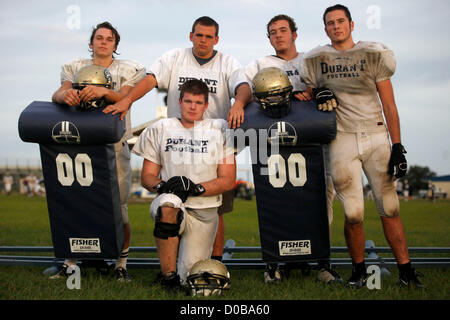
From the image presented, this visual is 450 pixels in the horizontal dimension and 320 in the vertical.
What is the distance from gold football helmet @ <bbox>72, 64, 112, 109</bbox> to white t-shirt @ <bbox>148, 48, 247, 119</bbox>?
0.54 metres

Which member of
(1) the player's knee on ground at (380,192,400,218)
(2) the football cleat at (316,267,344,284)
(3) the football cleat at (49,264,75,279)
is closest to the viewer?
(1) the player's knee on ground at (380,192,400,218)

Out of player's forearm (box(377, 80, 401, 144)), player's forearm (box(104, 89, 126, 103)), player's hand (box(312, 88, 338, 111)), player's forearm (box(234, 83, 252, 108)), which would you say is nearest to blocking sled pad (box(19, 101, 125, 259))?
player's forearm (box(104, 89, 126, 103))

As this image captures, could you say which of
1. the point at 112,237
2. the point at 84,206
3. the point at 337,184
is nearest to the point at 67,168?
the point at 84,206

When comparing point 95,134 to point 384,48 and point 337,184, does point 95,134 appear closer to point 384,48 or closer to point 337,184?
point 337,184

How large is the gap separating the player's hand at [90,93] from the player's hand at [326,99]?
1.78 metres

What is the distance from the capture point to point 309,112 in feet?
12.2

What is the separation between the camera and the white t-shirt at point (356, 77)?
Answer: 378cm

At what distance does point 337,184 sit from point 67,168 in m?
2.26

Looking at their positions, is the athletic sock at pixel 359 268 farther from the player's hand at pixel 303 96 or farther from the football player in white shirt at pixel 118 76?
the football player in white shirt at pixel 118 76

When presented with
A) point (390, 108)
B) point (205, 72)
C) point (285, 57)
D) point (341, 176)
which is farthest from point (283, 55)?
point (341, 176)

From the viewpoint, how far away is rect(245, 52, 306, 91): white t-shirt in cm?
432

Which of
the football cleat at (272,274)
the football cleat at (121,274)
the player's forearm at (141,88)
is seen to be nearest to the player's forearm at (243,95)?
the player's forearm at (141,88)

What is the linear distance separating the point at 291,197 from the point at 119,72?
1976 mm

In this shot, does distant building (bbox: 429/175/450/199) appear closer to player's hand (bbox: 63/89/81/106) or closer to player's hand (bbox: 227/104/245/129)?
player's hand (bbox: 227/104/245/129)
